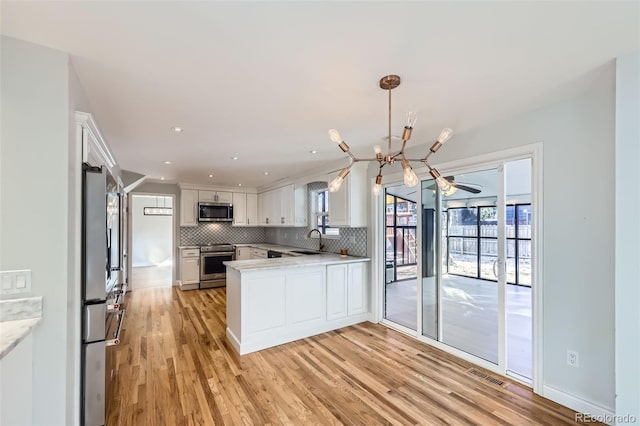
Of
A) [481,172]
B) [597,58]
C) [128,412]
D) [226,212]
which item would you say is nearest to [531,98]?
[597,58]

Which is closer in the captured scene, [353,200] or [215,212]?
[353,200]

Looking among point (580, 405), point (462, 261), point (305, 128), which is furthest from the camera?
point (462, 261)

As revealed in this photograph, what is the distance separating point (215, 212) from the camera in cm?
657

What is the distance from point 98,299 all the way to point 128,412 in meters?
0.96

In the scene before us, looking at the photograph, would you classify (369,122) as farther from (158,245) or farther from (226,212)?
(158,245)

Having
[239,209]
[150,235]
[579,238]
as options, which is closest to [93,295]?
[579,238]

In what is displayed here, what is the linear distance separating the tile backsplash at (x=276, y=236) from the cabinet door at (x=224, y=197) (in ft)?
1.92

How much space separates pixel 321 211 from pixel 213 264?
9.07ft

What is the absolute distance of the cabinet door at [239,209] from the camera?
6.89 metres

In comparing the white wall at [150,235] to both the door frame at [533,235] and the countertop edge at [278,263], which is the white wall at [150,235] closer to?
the countertop edge at [278,263]

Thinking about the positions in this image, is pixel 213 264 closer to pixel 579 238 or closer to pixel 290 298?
pixel 290 298

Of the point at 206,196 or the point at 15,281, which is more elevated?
the point at 206,196

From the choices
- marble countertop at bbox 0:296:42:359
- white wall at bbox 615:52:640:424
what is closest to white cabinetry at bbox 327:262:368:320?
white wall at bbox 615:52:640:424

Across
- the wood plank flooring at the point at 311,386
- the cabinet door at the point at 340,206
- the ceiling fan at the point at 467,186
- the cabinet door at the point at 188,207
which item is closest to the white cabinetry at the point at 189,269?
the cabinet door at the point at 188,207
